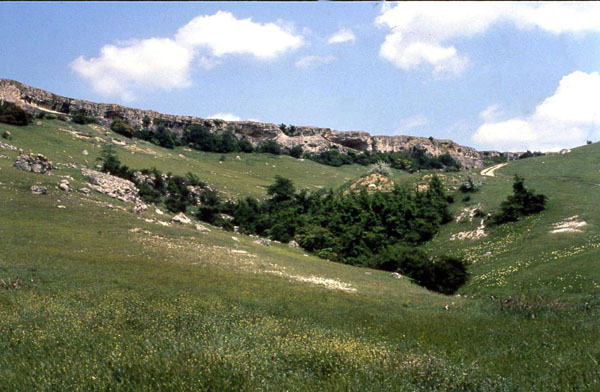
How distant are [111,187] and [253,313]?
4531 cm

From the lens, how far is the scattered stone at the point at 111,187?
54.4 metres

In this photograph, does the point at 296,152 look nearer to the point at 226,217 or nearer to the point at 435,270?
the point at 226,217

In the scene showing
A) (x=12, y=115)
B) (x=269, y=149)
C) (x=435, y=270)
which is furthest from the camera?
(x=269, y=149)

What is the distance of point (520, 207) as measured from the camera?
5103 centimetres

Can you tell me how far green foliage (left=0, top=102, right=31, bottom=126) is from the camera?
8400 cm

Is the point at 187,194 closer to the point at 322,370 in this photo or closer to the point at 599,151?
the point at 322,370

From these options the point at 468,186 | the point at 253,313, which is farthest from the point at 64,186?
the point at 468,186

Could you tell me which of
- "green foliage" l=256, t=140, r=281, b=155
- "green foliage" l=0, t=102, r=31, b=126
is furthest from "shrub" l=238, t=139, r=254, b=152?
"green foliage" l=0, t=102, r=31, b=126

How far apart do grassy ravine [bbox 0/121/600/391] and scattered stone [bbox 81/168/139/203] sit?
224 cm

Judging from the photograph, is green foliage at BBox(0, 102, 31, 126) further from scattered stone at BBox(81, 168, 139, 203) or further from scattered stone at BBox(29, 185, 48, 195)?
scattered stone at BBox(29, 185, 48, 195)

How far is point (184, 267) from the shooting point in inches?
1163

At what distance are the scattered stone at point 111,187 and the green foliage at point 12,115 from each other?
3781 cm

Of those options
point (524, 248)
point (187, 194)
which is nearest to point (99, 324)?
point (524, 248)

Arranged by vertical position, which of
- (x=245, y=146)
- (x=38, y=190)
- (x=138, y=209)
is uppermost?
(x=245, y=146)
